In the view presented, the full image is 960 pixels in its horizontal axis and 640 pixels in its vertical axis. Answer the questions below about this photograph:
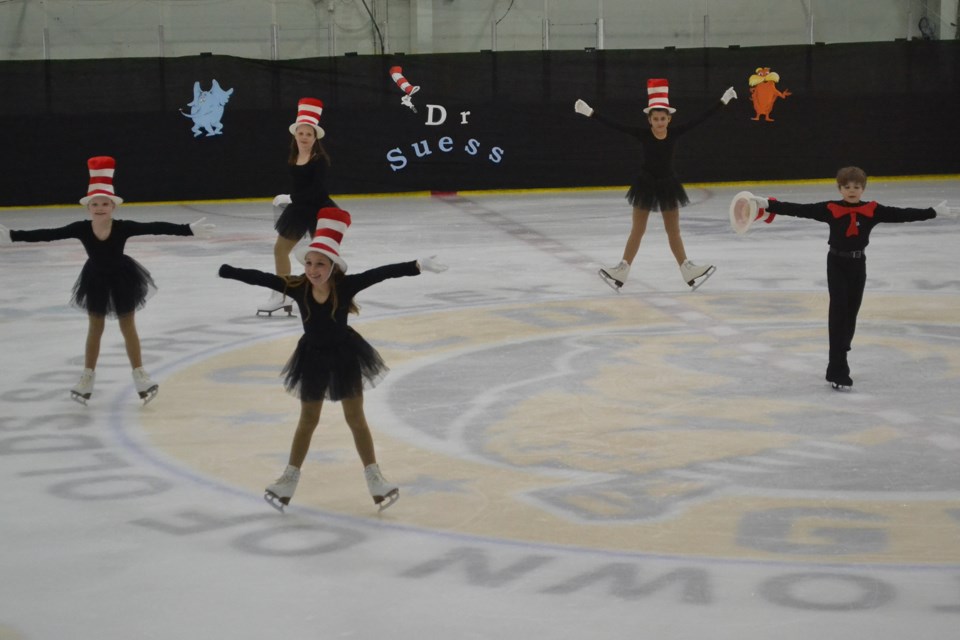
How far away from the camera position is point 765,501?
6273mm

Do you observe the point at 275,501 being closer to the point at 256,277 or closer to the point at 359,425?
the point at 359,425

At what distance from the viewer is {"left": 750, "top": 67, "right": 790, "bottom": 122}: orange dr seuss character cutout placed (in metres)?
23.2

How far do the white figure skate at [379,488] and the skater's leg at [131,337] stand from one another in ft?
8.62

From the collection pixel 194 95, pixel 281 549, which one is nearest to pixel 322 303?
pixel 281 549

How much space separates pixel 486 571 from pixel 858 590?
1415mm

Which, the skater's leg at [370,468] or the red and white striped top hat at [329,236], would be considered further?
the skater's leg at [370,468]

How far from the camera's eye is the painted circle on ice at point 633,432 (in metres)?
5.96

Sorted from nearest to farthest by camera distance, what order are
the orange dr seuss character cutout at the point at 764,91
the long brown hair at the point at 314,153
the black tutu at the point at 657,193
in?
the long brown hair at the point at 314,153 < the black tutu at the point at 657,193 < the orange dr seuss character cutout at the point at 764,91

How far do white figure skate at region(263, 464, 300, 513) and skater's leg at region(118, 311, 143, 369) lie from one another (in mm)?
2378

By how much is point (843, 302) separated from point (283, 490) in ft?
13.2

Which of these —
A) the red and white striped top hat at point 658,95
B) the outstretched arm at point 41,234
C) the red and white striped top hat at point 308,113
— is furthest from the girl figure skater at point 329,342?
the red and white striped top hat at point 658,95

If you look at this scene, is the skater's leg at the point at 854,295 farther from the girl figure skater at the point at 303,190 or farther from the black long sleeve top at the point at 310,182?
the black long sleeve top at the point at 310,182

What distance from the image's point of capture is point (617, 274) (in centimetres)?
1233

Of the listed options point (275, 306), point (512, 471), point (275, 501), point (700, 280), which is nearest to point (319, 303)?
point (275, 501)
